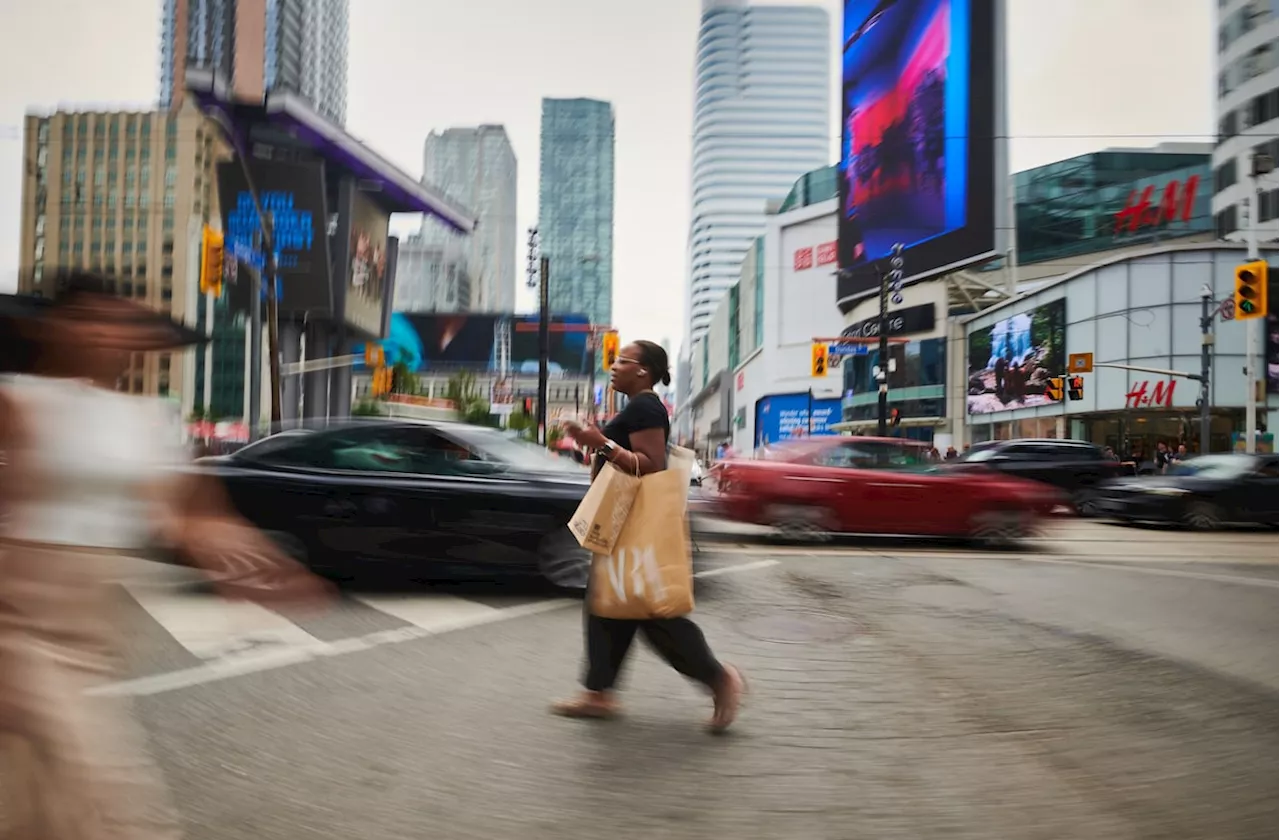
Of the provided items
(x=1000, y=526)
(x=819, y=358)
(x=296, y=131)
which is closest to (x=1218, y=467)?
(x=1000, y=526)

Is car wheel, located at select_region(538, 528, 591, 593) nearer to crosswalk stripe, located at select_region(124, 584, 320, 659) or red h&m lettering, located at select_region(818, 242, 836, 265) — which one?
crosswalk stripe, located at select_region(124, 584, 320, 659)

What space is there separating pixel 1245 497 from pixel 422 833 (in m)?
16.6

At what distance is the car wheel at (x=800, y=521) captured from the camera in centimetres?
1228

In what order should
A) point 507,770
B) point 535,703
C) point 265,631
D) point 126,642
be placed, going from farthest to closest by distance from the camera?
point 265,631, point 126,642, point 535,703, point 507,770

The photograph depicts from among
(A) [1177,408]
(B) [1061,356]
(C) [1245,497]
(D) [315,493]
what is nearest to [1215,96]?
(B) [1061,356]

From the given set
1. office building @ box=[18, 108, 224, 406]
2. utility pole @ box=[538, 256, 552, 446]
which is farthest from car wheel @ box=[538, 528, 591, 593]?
office building @ box=[18, 108, 224, 406]

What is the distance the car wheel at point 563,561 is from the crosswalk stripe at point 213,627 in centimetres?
202

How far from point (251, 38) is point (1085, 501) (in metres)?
158

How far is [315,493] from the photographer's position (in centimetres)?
768

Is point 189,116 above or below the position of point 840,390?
above

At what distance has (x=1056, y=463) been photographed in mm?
20219

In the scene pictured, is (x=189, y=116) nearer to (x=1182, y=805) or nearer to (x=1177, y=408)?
(x=1177, y=408)

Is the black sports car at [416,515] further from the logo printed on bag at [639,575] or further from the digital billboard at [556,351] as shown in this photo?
the digital billboard at [556,351]

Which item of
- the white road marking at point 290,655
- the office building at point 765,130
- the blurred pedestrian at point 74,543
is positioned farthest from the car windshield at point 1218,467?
the office building at point 765,130
